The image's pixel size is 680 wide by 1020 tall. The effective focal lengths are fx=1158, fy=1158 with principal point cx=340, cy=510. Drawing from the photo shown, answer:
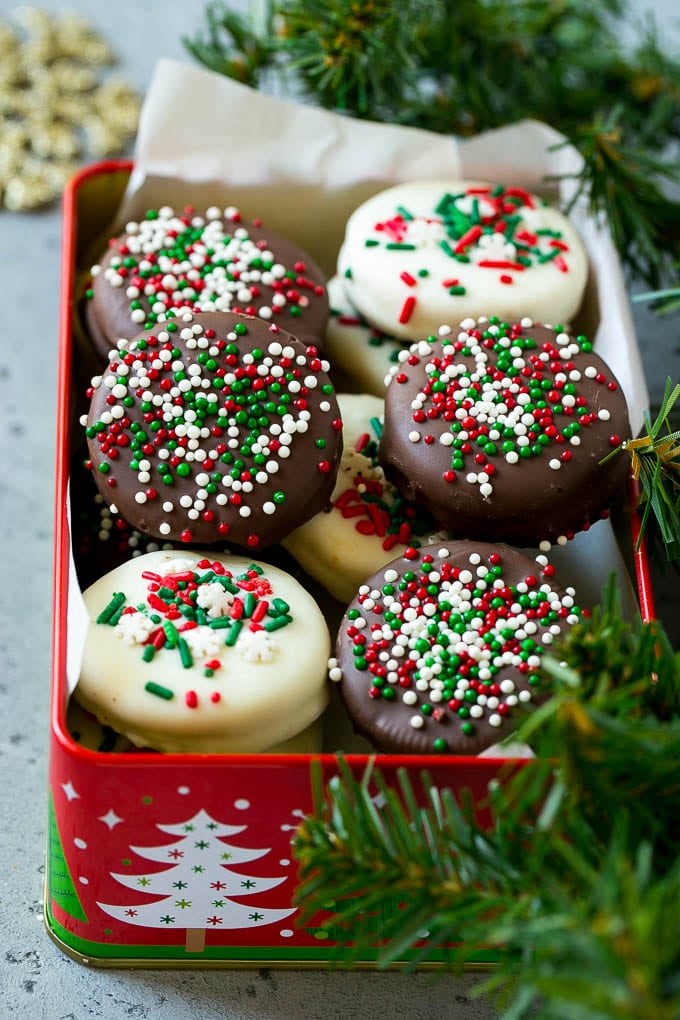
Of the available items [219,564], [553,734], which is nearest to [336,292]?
[219,564]

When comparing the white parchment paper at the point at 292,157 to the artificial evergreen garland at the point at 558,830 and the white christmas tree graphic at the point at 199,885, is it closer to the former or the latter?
the artificial evergreen garland at the point at 558,830

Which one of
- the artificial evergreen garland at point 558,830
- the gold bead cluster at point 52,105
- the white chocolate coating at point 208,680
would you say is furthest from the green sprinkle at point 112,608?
the gold bead cluster at point 52,105

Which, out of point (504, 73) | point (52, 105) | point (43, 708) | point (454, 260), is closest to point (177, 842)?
point (43, 708)

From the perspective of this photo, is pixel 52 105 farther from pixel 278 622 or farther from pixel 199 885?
pixel 199 885

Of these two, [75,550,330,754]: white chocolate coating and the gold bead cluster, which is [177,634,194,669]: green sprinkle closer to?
[75,550,330,754]: white chocolate coating

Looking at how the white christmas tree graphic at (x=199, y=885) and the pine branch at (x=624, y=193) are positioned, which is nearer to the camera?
the white christmas tree graphic at (x=199, y=885)
